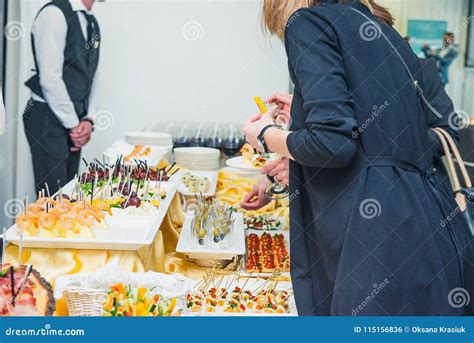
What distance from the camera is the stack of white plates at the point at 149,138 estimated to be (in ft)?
10.0

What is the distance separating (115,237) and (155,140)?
1324 millimetres

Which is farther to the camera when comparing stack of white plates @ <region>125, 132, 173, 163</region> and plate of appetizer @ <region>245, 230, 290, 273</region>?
stack of white plates @ <region>125, 132, 173, 163</region>

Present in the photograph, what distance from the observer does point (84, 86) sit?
333cm

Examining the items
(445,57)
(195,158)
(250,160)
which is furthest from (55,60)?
(445,57)

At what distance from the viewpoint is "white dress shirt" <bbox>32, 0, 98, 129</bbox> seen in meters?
3.06

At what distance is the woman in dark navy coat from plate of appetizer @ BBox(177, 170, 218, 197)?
53.1 inches

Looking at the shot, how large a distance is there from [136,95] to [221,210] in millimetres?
894

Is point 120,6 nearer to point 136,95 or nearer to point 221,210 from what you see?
point 136,95

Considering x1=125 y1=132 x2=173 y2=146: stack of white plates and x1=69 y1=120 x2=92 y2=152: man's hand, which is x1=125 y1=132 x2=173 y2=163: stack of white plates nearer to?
x1=125 y1=132 x2=173 y2=146: stack of white plates

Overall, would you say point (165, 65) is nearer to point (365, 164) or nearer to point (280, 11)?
point (280, 11)

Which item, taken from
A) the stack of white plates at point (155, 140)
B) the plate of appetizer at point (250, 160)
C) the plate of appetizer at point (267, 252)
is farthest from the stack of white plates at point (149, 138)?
the plate of appetizer at point (267, 252)

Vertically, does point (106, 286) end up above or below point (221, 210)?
above

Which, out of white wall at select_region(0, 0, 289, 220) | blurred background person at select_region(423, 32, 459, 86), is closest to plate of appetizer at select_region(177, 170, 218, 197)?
white wall at select_region(0, 0, 289, 220)
